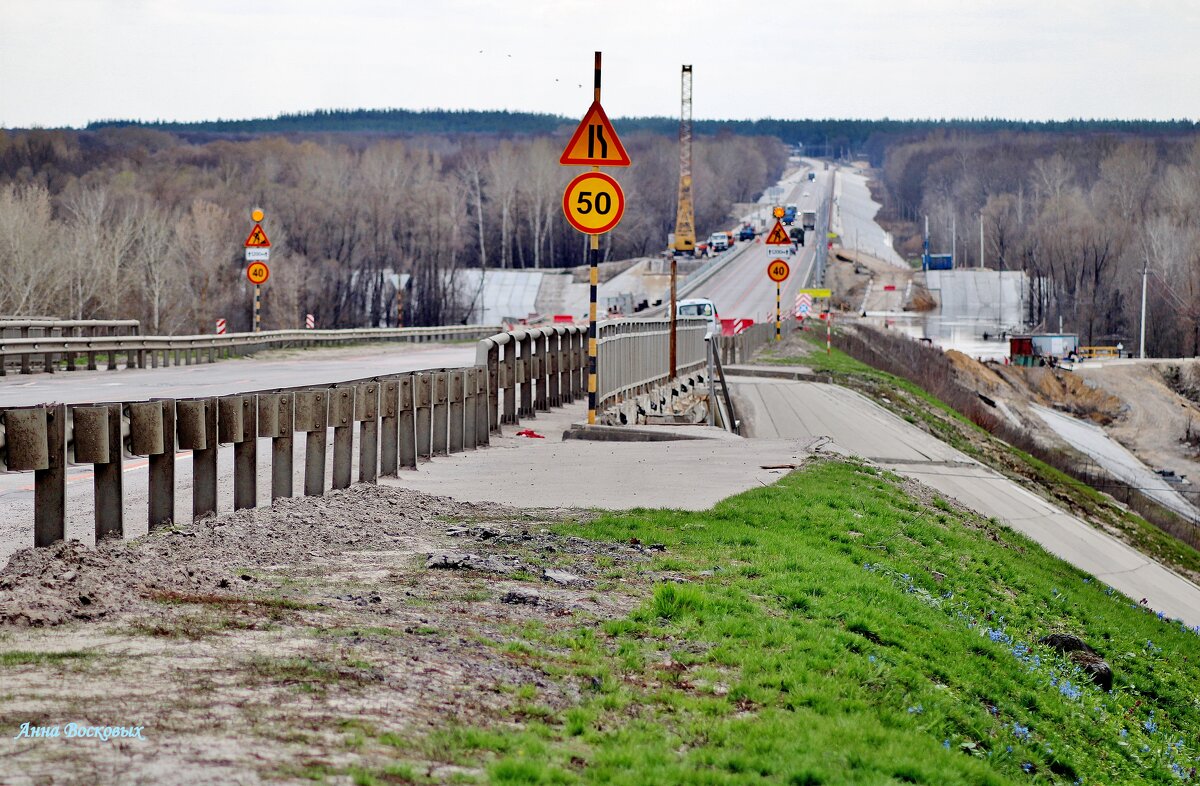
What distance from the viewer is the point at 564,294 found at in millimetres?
144250

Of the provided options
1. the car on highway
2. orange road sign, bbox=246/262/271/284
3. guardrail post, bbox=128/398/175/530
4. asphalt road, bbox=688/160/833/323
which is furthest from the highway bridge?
asphalt road, bbox=688/160/833/323

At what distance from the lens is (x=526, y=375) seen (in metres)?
21.4

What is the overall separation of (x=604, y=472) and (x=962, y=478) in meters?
10.9

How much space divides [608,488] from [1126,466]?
46.8 meters

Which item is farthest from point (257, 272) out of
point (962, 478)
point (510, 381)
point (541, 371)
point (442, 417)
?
point (442, 417)

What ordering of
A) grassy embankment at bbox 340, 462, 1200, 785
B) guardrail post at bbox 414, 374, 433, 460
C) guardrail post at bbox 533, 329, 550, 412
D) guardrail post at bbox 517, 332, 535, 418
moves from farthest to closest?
guardrail post at bbox 533, 329, 550, 412
guardrail post at bbox 517, 332, 535, 418
guardrail post at bbox 414, 374, 433, 460
grassy embankment at bbox 340, 462, 1200, 785

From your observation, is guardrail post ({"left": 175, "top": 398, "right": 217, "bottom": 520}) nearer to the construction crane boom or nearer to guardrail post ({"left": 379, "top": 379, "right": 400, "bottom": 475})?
guardrail post ({"left": 379, "top": 379, "right": 400, "bottom": 475})

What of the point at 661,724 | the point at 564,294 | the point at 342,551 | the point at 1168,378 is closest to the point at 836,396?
the point at 342,551

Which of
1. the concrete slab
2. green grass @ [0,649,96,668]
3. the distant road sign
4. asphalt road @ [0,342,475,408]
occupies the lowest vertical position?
the concrete slab

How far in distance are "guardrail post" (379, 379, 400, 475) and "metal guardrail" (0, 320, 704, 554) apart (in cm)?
1

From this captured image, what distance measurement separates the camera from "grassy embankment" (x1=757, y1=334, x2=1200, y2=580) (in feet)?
92.6

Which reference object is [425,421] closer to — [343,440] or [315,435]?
[343,440]

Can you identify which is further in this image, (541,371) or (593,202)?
(541,371)

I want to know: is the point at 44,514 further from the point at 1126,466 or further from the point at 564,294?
the point at 564,294
